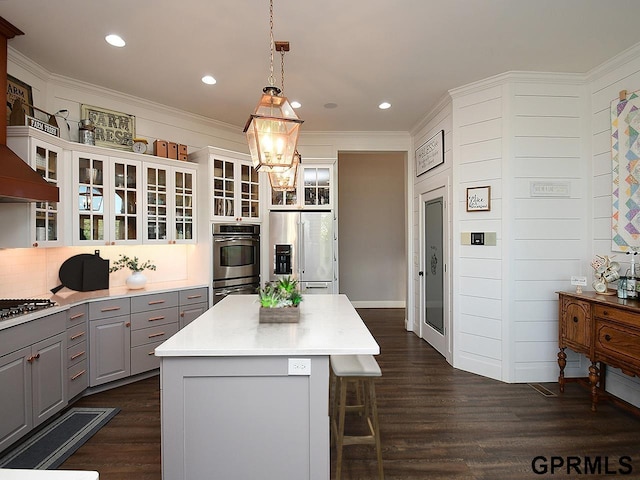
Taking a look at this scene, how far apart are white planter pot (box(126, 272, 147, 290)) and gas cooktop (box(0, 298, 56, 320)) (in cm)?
98

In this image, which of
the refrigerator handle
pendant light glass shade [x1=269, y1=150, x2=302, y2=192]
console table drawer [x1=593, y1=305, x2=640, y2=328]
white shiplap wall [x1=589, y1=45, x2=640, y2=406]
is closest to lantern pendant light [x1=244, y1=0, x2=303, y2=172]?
pendant light glass shade [x1=269, y1=150, x2=302, y2=192]

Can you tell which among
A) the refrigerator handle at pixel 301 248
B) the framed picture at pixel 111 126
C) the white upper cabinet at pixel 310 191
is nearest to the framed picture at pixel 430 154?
the white upper cabinet at pixel 310 191

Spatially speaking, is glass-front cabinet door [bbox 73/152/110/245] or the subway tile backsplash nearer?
the subway tile backsplash

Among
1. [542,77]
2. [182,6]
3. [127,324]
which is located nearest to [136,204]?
[127,324]

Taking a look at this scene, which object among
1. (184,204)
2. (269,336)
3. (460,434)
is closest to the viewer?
(269,336)

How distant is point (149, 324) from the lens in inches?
141

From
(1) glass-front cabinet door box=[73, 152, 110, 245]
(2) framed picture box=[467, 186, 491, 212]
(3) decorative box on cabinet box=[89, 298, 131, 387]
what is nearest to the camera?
(3) decorative box on cabinet box=[89, 298, 131, 387]

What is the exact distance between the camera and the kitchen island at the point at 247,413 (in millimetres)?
1725

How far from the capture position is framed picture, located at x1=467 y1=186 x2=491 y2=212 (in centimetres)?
359

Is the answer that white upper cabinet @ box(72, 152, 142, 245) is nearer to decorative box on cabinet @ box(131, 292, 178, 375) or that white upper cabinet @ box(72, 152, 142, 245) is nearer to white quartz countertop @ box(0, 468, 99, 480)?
decorative box on cabinet @ box(131, 292, 178, 375)

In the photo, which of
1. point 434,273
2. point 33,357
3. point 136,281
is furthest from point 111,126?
point 434,273

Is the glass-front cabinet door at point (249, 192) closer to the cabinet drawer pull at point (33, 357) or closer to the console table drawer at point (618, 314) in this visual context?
the cabinet drawer pull at point (33, 357)

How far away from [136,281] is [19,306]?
119 cm

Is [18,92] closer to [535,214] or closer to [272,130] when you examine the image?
[272,130]
